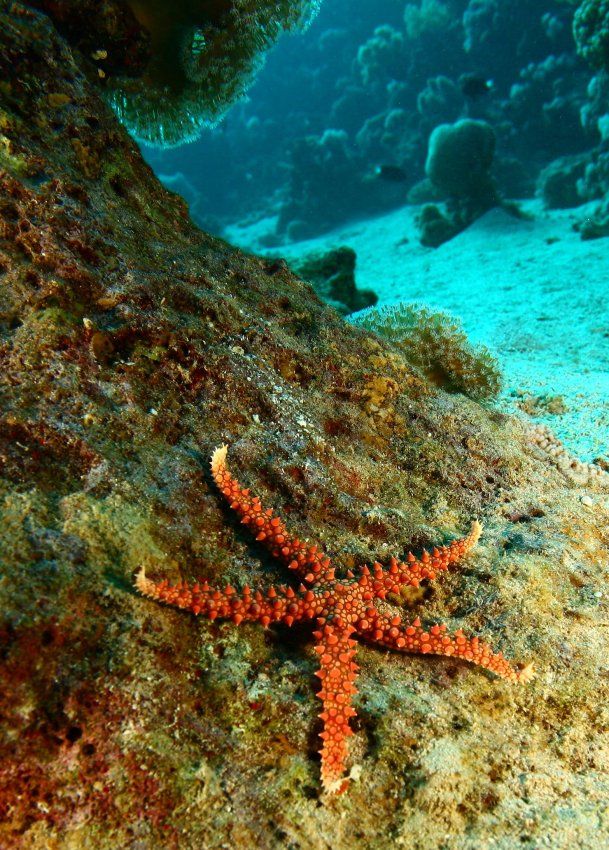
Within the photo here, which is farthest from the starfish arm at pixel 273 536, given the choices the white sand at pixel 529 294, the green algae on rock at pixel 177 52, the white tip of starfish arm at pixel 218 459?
the green algae on rock at pixel 177 52

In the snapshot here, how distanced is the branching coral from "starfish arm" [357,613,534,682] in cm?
345

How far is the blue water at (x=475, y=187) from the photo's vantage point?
790cm

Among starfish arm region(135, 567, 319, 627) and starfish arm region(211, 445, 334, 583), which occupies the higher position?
starfish arm region(211, 445, 334, 583)

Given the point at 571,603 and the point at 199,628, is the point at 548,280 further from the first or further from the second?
the point at 199,628

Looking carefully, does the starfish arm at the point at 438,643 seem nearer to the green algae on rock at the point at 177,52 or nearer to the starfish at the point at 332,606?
the starfish at the point at 332,606

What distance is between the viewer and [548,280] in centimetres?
1031

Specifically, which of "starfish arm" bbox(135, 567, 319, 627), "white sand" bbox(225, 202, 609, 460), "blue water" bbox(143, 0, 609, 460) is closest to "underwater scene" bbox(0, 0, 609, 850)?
"starfish arm" bbox(135, 567, 319, 627)

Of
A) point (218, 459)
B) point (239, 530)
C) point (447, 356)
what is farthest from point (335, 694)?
point (447, 356)

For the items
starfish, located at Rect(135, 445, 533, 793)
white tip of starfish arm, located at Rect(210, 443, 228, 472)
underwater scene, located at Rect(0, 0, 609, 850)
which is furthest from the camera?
white tip of starfish arm, located at Rect(210, 443, 228, 472)

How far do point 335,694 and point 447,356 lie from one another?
4.16 metres

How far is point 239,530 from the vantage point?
8.65 feet

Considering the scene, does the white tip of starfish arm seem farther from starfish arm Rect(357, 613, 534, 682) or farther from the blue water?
the blue water

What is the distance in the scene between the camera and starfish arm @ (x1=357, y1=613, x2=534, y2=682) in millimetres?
2287

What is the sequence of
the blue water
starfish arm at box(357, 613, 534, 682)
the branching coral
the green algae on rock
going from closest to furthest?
starfish arm at box(357, 613, 534, 682), the green algae on rock, the branching coral, the blue water
